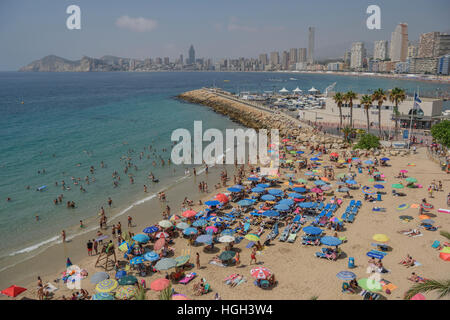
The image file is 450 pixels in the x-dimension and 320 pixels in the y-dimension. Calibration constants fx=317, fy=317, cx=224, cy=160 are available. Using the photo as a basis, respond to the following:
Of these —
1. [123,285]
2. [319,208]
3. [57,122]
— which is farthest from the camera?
[57,122]

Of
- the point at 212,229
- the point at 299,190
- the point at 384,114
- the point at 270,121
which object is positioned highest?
the point at 384,114

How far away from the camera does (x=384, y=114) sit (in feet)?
140

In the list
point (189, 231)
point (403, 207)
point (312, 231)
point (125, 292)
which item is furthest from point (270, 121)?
point (125, 292)

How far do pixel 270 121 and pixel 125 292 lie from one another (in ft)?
150

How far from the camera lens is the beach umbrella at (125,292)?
12844mm

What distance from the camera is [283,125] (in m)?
50.9

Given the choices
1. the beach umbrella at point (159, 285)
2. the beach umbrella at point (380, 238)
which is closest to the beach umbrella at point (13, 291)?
the beach umbrella at point (159, 285)

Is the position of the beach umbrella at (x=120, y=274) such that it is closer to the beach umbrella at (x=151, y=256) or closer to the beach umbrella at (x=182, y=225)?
the beach umbrella at (x=151, y=256)

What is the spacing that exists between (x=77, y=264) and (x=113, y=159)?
21939mm

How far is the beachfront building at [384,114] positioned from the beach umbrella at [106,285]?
3841 centimetres

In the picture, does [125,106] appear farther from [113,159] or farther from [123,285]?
[123,285]

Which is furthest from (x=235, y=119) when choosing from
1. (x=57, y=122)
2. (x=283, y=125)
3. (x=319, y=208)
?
(x=319, y=208)

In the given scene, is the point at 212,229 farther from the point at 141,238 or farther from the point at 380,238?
the point at 380,238

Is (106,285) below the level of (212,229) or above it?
below
